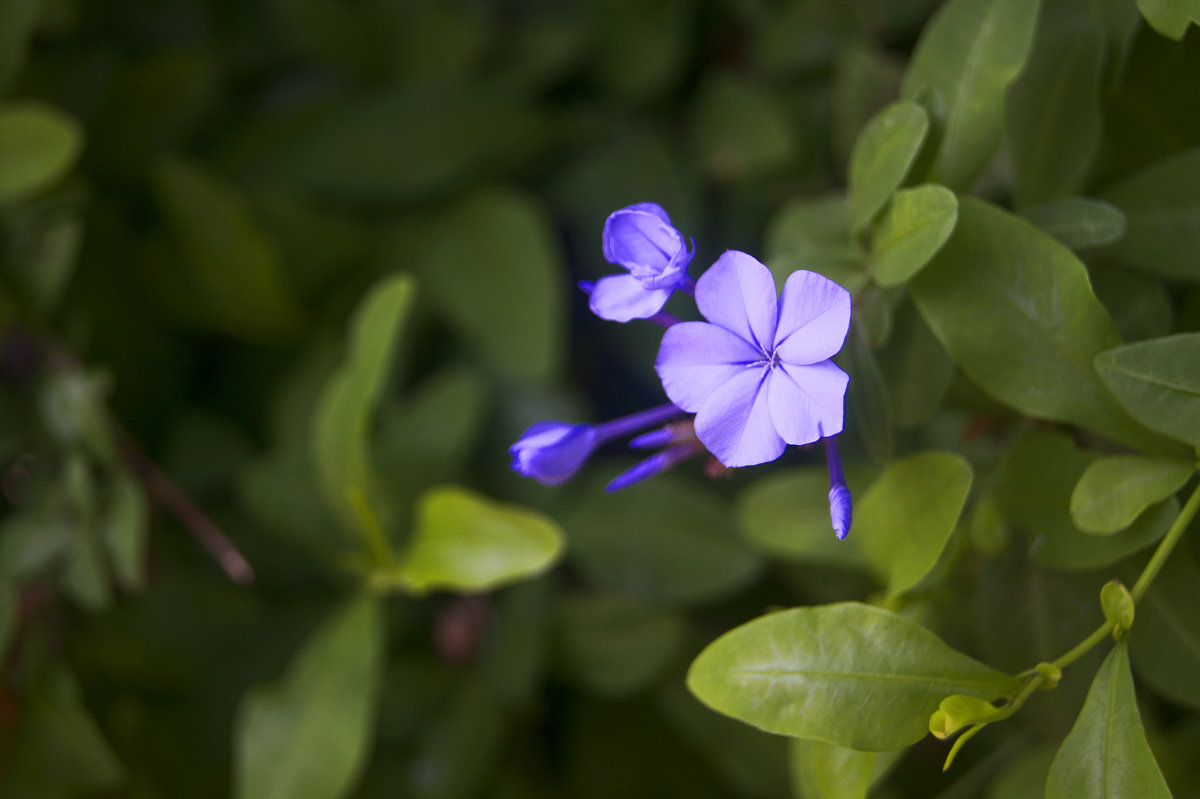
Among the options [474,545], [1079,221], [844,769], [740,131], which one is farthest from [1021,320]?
[740,131]

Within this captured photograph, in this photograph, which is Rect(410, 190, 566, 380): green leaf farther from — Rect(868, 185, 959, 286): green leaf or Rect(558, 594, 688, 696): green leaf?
Rect(868, 185, 959, 286): green leaf

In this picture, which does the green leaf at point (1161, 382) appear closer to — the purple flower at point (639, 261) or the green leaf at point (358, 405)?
the purple flower at point (639, 261)

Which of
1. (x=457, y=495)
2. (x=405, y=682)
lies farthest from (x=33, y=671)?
(x=457, y=495)

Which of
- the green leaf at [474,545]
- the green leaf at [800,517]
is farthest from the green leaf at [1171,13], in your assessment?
the green leaf at [474,545]

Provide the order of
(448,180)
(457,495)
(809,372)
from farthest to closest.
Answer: (448,180) → (457,495) → (809,372)

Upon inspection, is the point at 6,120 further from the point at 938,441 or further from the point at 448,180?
the point at 938,441

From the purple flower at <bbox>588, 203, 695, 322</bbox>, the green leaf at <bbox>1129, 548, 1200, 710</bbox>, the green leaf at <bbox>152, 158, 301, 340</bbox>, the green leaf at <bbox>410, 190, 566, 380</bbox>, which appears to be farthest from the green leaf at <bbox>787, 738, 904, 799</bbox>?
the green leaf at <bbox>152, 158, 301, 340</bbox>

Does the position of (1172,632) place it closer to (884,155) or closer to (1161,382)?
(1161,382)
